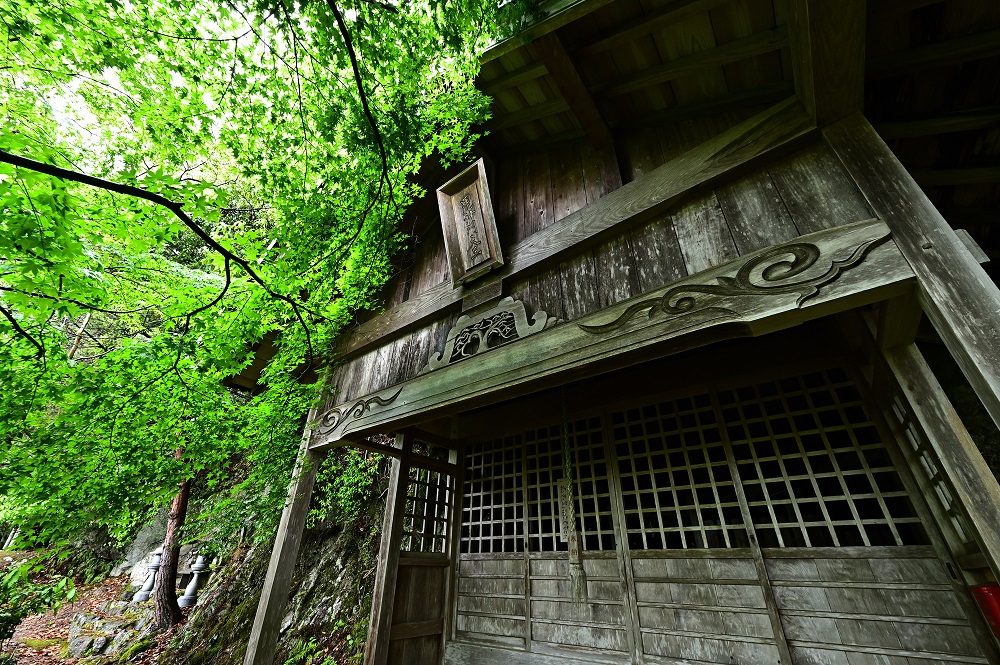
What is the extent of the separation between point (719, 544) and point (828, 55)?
16.4ft

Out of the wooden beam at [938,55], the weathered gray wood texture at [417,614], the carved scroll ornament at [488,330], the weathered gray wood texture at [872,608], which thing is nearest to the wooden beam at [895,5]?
the wooden beam at [938,55]

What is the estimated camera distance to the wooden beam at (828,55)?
1.81 meters

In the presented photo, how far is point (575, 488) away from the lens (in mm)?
4770

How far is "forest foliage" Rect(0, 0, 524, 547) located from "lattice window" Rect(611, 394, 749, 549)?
12.0 ft

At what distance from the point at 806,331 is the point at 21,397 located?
23.4 ft

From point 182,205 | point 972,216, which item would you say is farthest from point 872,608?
point 182,205

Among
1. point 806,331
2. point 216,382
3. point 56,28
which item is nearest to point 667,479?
point 806,331

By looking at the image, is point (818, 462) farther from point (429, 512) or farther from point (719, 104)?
point (429, 512)

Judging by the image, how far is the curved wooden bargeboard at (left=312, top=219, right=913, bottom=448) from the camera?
186 centimetres

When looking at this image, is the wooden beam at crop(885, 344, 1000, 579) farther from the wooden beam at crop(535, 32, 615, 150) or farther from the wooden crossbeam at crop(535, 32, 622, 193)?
the wooden beam at crop(535, 32, 615, 150)

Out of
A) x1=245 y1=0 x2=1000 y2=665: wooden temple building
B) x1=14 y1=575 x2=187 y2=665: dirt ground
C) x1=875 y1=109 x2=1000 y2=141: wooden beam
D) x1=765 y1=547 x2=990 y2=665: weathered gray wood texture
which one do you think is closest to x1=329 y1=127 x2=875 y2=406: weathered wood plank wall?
x1=245 y1=0 x2=1000 y2=665: wooden temple building

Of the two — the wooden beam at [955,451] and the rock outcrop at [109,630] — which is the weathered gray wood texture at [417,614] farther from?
the rock outcrop at [109,630]

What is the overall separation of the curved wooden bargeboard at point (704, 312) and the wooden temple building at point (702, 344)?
0.01 metres

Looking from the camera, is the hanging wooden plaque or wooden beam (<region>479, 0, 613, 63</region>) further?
the hanging wooden plaque
